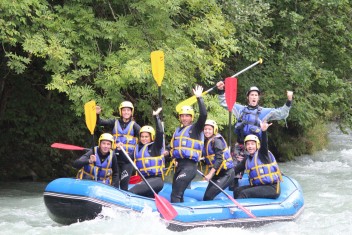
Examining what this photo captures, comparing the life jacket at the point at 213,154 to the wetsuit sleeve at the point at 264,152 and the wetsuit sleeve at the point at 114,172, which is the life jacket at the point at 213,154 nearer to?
the wetsuit sleeve at the point at 264,152

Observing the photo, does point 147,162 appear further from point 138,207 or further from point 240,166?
point 240,166

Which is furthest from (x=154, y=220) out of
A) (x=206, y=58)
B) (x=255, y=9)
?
(x=255, y=9)

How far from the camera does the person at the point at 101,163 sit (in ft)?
25.1

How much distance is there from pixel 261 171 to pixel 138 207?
1.78 metres

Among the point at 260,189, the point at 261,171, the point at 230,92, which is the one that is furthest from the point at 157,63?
the point at 260,189

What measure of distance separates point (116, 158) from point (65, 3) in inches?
128

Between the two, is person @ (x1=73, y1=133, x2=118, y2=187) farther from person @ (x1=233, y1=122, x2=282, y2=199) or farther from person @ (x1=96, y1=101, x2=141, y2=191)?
person @ (x1=233, y1=122, x2=282, y2=199)

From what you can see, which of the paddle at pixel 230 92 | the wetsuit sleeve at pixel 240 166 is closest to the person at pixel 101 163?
the wetsuit sleeve at pixel 240 166

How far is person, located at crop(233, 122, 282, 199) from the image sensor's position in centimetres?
808

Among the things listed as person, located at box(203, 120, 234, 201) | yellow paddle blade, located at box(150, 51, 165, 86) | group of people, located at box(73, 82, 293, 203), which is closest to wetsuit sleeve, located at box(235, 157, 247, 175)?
group of people, located at box(73, 82, 293, 203)

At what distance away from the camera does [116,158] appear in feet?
25.8

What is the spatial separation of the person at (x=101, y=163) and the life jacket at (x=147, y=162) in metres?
0.30

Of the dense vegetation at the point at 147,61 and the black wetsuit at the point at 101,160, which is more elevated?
the dense vegetation at the point at 147,61

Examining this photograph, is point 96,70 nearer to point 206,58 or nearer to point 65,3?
point 65,3
